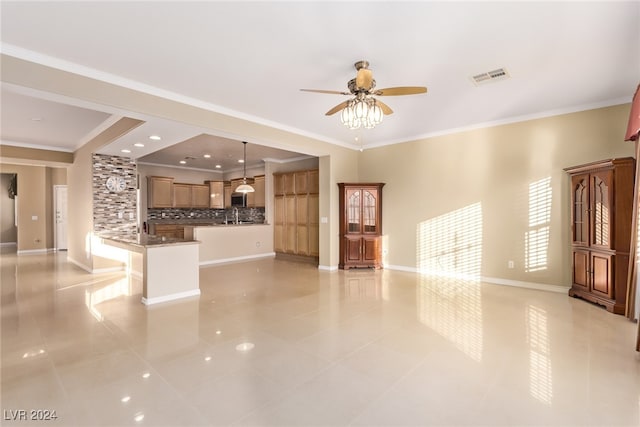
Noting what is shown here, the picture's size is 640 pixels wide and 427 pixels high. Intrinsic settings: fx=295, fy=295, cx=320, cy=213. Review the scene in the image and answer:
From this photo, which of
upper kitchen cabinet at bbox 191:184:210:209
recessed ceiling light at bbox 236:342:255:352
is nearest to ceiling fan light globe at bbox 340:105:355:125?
recessed ceiling light at bbox 236:342:255:352

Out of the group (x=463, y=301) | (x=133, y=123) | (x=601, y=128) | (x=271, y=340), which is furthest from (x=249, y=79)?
(x=601, y=128)

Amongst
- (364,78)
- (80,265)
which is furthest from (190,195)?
(364,78)

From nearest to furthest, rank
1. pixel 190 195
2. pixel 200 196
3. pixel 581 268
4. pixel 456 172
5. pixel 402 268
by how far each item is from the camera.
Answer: pixel 581 268
pixel 456 172
pixel 402 268
pixel 190 195
pixel 200 196

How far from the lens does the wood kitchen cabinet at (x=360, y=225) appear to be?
19.9 feet

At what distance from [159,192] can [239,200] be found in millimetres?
2229

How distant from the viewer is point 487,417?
174cm

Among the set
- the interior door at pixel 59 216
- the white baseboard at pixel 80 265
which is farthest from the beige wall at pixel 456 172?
the interior door at pixel 59 216

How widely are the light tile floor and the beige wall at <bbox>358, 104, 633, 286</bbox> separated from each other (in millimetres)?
690

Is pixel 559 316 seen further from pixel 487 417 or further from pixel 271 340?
pixel 271 340

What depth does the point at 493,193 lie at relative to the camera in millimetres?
4867

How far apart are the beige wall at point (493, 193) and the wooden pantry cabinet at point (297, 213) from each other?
170 cm

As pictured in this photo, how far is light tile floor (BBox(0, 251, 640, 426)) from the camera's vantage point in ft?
5.91

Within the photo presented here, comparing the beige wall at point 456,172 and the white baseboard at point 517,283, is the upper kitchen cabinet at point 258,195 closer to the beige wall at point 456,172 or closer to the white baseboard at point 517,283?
the beige wall at point 456,172

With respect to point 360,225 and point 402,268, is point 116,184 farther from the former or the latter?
point 402,268
